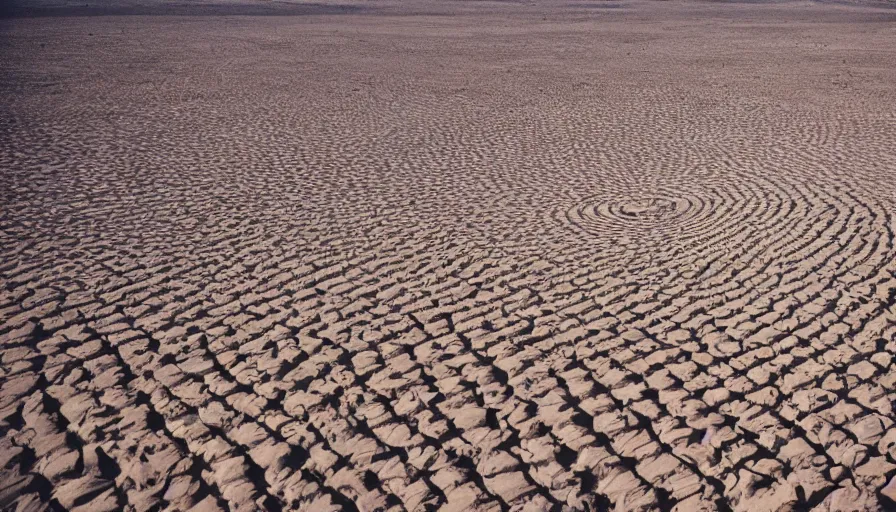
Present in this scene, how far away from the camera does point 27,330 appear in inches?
168

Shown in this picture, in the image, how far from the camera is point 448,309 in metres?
4.50

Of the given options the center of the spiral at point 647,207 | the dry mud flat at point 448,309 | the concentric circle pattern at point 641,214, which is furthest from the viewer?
the center of the spiral at point 647,207

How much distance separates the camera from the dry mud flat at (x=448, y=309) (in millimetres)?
3037

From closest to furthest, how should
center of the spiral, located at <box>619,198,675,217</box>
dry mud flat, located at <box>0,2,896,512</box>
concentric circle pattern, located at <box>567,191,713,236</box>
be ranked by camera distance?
dry mud flat, located at <box>0,2,896,512</box>
concentric circle pattern, located at <box>567,191,713,236</box>
center of the spiral, located at <box>619,198,675,217</box>

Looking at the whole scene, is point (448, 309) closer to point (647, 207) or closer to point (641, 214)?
point (641, 214)

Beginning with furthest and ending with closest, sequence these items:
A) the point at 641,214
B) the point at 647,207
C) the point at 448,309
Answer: the point at 647,207 → the point at 641,214 → the point at 448,309

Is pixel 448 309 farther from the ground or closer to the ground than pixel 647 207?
closer to the ground

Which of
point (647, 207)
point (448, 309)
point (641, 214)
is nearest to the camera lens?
point (448, 309)

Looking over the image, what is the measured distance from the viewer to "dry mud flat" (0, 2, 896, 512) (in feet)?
9.96

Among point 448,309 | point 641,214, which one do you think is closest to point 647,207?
point 641,214

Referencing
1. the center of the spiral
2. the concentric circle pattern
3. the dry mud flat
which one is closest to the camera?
the dry mud flat

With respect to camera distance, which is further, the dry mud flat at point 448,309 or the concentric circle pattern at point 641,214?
the concentric circle pattern at point 641,214

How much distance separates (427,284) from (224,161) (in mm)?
4326

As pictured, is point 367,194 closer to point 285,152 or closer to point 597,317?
point 285,152
